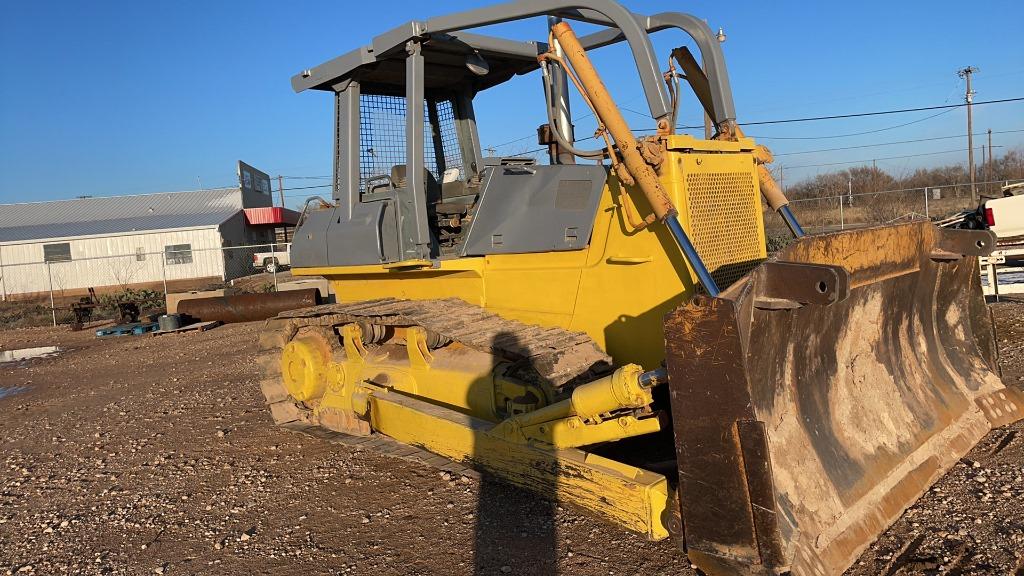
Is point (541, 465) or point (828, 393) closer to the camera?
point (828, 393)

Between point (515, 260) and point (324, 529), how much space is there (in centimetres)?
203

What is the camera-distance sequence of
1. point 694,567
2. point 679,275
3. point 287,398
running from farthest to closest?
point 287,398 < point 679,275 < point 694,567

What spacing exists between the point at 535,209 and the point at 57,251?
102 feet

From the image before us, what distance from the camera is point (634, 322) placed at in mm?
4277

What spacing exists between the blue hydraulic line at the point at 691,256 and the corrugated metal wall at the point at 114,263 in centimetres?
2788

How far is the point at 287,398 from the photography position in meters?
6.62

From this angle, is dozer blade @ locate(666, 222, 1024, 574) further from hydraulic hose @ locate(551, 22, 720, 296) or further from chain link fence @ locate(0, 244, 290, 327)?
chain link fence @ locate(0, 244, 290, 327)

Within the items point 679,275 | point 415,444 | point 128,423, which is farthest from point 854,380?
point 128,423

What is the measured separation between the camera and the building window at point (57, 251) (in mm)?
30078

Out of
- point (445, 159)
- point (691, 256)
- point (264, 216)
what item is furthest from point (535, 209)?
point (264, 216)

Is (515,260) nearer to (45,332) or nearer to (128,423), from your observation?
(128,423)

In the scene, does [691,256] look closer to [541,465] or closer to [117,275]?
[541,465]

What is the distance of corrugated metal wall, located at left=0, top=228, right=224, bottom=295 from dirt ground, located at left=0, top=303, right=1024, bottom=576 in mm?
23418

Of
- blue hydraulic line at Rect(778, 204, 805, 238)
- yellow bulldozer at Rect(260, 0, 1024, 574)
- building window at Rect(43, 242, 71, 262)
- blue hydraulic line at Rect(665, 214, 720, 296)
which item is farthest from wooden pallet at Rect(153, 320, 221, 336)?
building window at Rect(43, 242, 71, 262)
